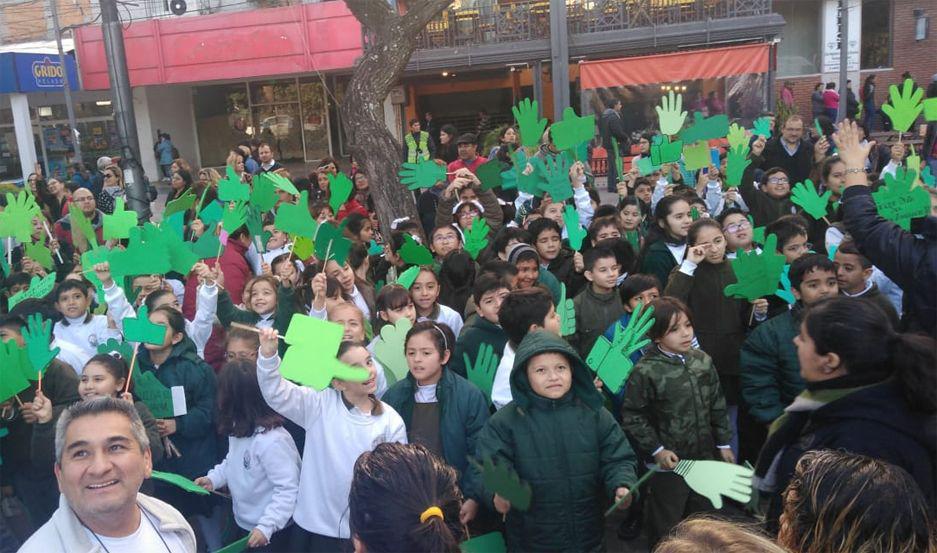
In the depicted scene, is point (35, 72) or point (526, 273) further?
point (35, 72)

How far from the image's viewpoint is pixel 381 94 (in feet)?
21.8

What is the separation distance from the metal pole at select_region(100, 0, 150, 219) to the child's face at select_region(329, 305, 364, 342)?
4.80 m

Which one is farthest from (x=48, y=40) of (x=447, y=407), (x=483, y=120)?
(x=447, y=407)

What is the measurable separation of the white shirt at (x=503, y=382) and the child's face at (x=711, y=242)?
4.27 feet

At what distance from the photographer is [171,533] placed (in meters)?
2.15

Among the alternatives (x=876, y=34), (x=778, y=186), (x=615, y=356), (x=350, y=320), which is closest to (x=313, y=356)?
(x=350, y=320)

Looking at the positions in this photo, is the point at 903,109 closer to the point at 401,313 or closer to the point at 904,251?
the point at 904,251

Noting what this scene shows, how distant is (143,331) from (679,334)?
7.76 feet

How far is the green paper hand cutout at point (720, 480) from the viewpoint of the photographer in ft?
7.64

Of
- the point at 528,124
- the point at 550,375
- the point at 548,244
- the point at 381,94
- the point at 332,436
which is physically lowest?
the point at 332,436

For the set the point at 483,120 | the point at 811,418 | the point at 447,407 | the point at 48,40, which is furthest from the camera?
the point at 48,40

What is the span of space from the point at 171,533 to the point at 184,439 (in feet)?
4.94

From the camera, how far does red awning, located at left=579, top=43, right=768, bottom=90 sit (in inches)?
514

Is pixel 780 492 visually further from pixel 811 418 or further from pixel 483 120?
pixel 483 120
